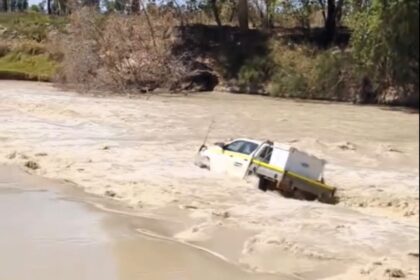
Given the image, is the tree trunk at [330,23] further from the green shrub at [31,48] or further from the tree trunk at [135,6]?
the green shrub at [31,48]

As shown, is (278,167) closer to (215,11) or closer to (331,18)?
(331,18)

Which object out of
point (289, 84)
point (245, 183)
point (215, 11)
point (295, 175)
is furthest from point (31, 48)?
point (295, 175)

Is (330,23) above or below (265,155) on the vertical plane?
above

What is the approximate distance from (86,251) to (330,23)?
122 feet

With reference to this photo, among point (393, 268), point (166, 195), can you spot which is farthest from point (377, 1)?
point (393, 268)

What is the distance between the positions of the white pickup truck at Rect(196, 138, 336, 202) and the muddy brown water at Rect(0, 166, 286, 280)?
105 inches

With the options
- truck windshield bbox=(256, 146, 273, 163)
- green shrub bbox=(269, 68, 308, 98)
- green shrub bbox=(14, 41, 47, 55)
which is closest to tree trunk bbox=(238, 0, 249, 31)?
green shrub bbox=(269, 68, 308, 98)

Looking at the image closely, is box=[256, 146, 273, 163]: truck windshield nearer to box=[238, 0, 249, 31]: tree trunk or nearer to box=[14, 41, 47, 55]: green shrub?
box=[238, 0, 249, 31]: tree trunk

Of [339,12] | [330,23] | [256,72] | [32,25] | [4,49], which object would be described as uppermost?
[339,12]

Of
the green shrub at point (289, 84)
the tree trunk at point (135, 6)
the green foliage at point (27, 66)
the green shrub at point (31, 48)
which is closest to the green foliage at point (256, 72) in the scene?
the green shrub at point (289, 84)

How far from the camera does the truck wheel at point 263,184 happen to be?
17.0 m

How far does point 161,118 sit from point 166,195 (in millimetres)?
15436

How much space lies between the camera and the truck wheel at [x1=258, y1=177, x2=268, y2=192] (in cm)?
1703

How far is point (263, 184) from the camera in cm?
1708
